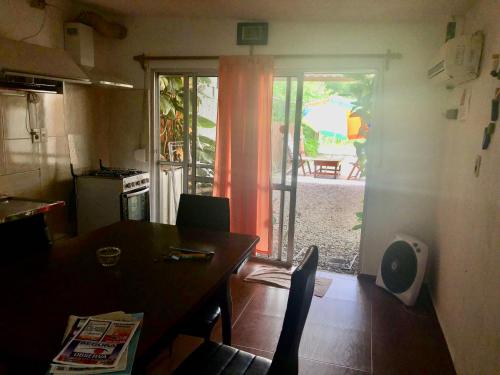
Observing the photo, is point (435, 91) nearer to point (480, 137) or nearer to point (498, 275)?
point (480, 137)

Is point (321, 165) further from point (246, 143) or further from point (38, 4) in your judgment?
point (38, 4)

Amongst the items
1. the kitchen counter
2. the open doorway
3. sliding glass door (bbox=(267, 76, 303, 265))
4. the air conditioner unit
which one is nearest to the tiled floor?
the open doorway

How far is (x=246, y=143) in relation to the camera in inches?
140

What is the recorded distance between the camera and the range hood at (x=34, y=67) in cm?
250

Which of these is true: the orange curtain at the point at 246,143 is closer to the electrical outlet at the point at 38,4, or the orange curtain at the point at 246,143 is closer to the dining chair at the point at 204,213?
the dining chair at the point at 204,213

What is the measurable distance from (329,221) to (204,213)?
3.55 meters

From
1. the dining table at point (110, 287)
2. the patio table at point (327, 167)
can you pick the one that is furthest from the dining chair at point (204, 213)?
the patio table at point (327, 167)

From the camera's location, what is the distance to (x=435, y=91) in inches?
123

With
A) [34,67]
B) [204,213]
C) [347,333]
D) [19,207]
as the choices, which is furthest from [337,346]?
[34,67]

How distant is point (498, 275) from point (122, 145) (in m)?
3.54

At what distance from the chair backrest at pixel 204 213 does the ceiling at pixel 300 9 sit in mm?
1604

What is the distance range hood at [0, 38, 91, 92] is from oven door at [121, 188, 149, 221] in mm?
1114

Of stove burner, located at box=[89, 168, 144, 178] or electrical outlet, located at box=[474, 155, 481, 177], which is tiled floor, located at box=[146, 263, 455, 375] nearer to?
electrical outlet, located at box=[474, 155, 481, 177]

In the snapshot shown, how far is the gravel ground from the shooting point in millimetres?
4164
